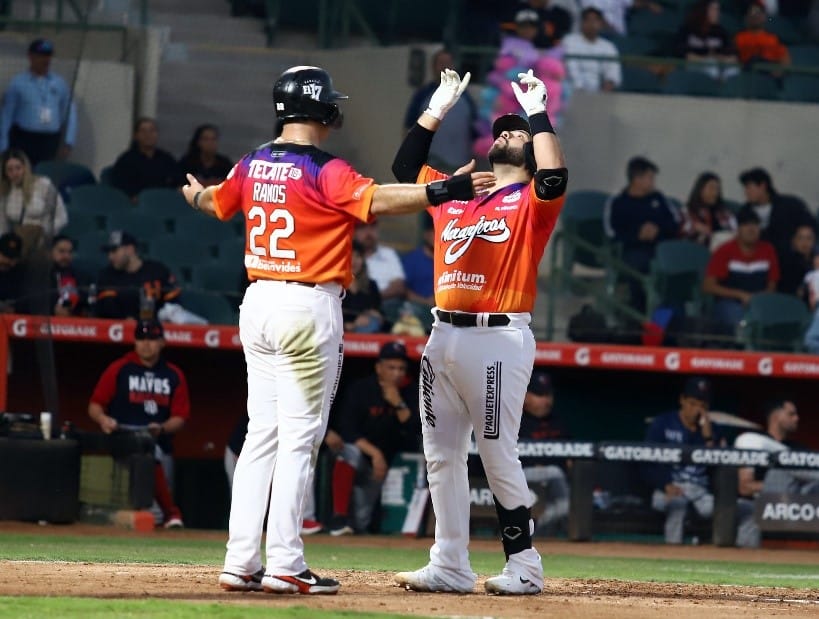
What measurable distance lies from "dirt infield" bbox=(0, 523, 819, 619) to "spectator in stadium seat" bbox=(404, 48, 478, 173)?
762cm

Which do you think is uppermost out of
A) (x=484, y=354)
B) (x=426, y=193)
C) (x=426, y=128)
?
(x=426, y=128)

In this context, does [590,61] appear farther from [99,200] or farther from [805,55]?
[99,200]

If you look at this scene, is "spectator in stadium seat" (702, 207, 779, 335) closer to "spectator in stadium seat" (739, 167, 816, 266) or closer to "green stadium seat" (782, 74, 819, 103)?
"spectator in stadium seat" (739, 167, 816, 266)

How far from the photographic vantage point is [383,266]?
1352 centimetres

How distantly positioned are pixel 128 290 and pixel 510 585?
21.6 feet

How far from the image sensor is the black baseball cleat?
5.93 m

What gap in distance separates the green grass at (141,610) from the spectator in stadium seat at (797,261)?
9.63 meters

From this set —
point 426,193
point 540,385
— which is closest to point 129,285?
point 540,385

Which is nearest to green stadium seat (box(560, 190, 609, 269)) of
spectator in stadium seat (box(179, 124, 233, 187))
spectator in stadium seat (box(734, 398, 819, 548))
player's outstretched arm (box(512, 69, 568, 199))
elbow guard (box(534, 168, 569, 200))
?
spectator in stadium seat (box(734, 398, 819, 548))

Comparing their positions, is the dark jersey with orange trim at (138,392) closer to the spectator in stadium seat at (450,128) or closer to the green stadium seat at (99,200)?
the green stadium seat at (99,200)

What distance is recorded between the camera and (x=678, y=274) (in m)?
14.1

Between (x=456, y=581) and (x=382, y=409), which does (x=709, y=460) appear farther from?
(x=456, y=581)

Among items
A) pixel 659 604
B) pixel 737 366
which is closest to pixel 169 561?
pixel 659 604

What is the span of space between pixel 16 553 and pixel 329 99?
11.3ft
